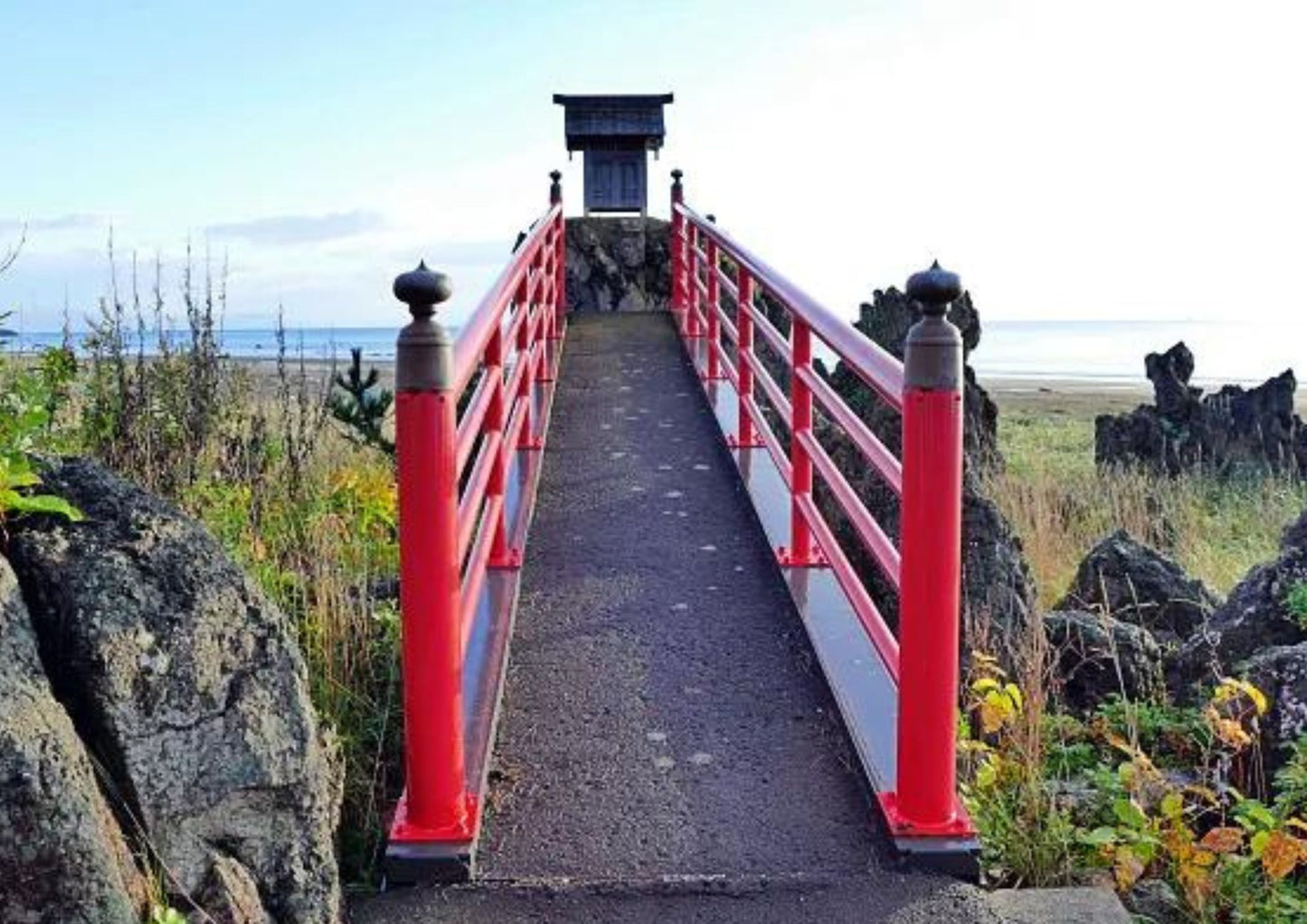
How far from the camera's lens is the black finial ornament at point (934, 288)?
→ 2863 millimetres

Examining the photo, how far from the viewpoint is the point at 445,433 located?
2889 millimetres

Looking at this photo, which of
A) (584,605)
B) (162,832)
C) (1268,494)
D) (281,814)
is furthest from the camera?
(1268,494)

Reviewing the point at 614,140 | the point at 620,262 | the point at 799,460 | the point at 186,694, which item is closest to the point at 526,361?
the point at 799,460

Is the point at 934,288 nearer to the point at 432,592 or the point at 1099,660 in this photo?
the point at 432,592

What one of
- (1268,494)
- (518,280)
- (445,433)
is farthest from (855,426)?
(1268,494)

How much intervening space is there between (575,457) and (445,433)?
4014mm

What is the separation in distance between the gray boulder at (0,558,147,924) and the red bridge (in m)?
0.82

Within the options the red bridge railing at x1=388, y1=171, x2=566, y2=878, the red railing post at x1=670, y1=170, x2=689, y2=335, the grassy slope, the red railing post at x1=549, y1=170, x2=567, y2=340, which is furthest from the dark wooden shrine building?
the red bridge railing at x1=388, y1=171, x2=566, y2=878

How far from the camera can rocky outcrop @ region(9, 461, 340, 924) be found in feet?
7.82

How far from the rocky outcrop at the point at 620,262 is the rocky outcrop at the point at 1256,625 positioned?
1036 centimetres

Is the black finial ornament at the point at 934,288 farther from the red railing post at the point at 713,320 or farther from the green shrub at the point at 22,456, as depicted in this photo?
the red railing post at the point at 713,320

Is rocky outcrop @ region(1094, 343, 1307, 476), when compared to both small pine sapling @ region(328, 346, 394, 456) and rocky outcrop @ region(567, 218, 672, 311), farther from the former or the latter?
small pine sapling @ region(328, 346, 394, 456)

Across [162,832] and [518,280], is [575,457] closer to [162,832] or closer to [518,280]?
[518,280]

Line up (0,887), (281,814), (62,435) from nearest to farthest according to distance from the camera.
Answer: (0,887) → (281,814) → (62,435)
